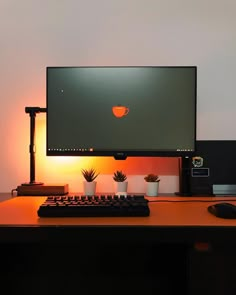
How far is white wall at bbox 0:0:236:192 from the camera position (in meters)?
1.53

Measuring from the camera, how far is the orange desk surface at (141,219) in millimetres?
810

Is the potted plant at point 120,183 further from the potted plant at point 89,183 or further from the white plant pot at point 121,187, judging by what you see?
the potted plant at point 89,183

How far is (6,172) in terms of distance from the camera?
1.54 m
